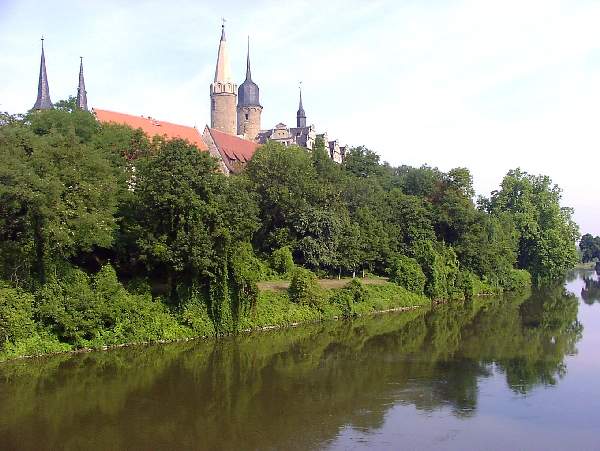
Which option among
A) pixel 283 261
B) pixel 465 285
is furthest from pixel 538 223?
pixel 283 261

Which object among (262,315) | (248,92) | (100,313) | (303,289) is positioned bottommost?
(262,315)

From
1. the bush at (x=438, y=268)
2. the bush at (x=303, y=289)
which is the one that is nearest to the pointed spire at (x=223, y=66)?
the bush at (x=438, y=268)

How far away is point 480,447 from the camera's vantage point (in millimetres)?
16172

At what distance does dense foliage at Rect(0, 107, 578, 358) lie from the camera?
25719 mm

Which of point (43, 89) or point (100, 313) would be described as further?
point (43, 89)

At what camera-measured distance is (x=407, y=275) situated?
44656 mm

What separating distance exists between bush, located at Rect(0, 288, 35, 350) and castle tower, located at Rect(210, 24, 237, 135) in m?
58.4

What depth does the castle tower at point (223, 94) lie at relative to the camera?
8088 centimetres

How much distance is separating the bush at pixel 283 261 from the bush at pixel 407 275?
8787 mm

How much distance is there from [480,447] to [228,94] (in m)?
70.5

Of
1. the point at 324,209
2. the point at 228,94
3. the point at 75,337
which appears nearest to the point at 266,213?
the point at 324,209

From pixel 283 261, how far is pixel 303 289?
A: 15.7 feet

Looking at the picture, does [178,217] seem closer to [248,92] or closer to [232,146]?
[232,146]

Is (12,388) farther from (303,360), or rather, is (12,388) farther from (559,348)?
(559,348)
